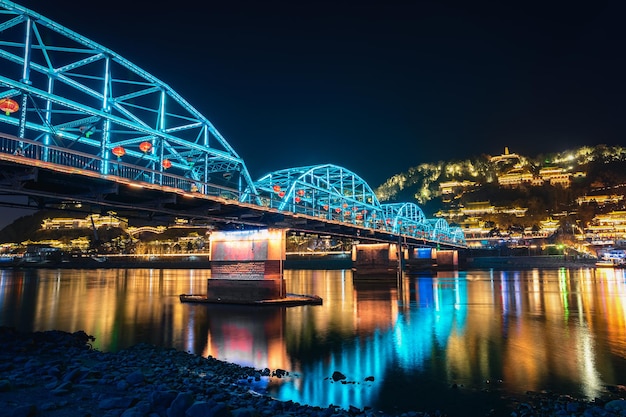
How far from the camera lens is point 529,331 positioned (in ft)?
82.6

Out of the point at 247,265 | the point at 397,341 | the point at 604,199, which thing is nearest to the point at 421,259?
the point at 247,265

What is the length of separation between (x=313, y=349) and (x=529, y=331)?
1383 cm

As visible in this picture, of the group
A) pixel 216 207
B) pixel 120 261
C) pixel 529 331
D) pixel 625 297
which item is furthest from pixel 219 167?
pixel 120 261

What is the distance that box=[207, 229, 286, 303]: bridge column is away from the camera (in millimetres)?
38594

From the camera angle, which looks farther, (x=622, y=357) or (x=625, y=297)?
(x=625, y=297)

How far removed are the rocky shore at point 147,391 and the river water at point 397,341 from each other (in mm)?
1190

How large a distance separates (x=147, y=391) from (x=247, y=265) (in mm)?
28212

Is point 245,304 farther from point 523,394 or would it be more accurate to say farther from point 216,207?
point 523,394

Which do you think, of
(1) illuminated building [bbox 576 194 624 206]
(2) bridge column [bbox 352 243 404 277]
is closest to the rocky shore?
(2) bridge column [bbox 352 243 404 277]

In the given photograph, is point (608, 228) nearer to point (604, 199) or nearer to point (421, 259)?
point (604, 199)

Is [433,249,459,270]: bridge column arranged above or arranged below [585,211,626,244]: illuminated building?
below

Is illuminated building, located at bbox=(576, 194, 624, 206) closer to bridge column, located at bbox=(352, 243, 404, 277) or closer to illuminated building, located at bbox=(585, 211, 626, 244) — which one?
illuminated building, located at bbox=(585, 211, 626, 244)

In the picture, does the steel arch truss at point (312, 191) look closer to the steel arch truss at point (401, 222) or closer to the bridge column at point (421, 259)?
the steel arch truss at point (401, 222)

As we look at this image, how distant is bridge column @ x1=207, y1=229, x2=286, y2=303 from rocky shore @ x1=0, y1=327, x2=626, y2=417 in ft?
67.4
